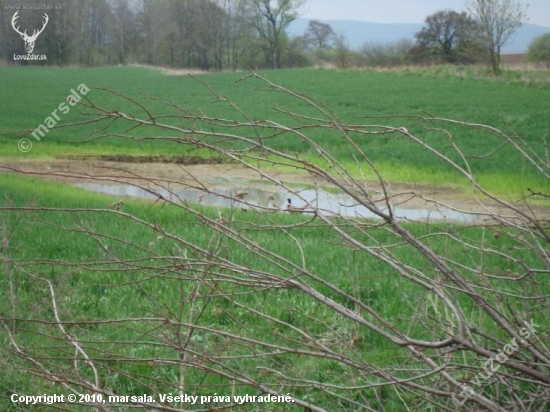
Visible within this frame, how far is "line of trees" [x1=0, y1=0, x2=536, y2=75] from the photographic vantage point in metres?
20.8

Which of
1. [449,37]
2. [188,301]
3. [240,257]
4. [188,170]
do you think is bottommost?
[188,170]

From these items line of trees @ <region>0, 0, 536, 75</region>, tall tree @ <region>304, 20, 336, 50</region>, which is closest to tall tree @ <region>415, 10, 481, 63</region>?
line of trees @ <region>0, 0, 536, 75</region>

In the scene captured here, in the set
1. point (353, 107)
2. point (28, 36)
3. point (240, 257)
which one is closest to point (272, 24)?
point (353, 107)

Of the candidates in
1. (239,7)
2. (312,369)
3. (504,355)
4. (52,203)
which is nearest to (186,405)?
(312,369)

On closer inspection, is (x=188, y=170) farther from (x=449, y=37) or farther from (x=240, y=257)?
(x=449, y=37)

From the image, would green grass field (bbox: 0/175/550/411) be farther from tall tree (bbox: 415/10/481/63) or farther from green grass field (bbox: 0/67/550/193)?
tall tree (bbox: 415/10/481/63)

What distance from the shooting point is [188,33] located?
2295 cm

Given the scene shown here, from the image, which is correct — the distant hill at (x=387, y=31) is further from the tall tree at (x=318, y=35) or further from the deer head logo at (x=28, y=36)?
the deer head logo at (x=28, y=36)

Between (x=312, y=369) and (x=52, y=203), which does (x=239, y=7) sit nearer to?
(x=52, y=203)

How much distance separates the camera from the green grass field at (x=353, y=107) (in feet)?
50.5

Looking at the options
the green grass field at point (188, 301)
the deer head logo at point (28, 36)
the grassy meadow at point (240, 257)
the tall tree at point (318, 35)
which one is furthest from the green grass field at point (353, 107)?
the green grass field at point (188, 301)

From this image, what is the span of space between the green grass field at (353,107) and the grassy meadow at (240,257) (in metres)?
0.09

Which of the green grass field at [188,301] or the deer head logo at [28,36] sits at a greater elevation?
the deer head logo at [28,36]

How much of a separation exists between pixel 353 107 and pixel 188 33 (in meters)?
6.61
